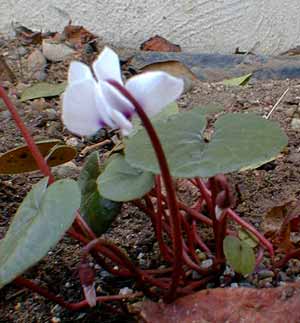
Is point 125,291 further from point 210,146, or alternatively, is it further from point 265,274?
point 210,146

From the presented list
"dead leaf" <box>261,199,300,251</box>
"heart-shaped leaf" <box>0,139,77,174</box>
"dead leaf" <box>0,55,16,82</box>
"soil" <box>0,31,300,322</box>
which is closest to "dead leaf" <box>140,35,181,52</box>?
"soil" <box>0,31,300,322</box>

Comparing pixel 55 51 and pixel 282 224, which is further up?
pixel 282 224

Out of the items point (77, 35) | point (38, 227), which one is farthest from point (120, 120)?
point (77, 35)

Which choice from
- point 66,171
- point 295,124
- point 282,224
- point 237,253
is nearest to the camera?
point 237,253

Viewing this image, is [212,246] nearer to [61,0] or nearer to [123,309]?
[123,309]

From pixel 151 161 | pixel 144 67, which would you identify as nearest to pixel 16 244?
pixel 151 161

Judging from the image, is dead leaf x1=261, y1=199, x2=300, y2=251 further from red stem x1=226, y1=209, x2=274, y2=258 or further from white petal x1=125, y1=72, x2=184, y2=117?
white petal x1=125, y1=72, x2=184, y2=117

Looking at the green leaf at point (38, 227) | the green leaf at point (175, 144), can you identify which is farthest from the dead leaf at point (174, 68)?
the green leaf at point (38, 227)

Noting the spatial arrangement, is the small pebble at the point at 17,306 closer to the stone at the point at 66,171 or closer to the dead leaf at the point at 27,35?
the stone at the point at 66,171
